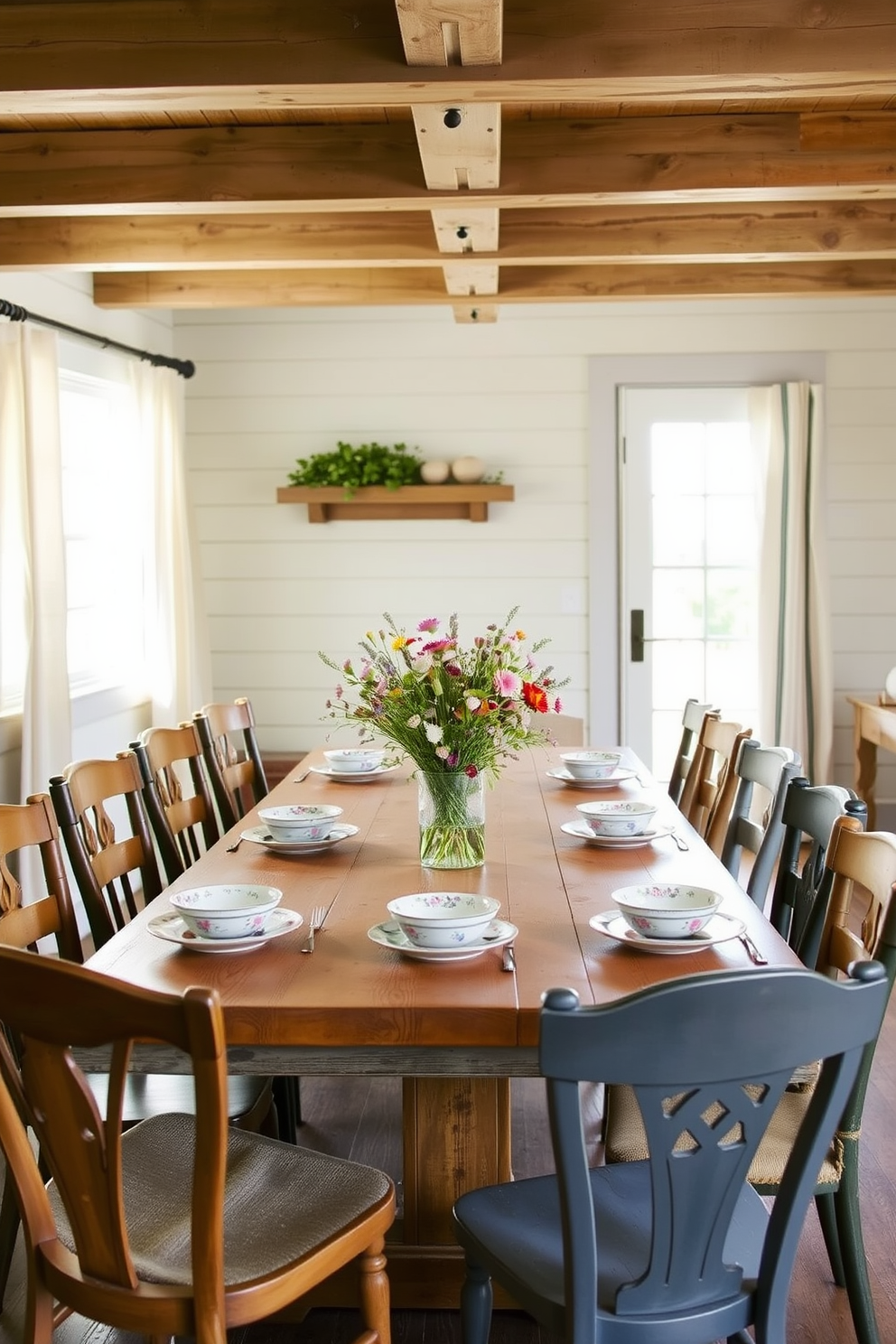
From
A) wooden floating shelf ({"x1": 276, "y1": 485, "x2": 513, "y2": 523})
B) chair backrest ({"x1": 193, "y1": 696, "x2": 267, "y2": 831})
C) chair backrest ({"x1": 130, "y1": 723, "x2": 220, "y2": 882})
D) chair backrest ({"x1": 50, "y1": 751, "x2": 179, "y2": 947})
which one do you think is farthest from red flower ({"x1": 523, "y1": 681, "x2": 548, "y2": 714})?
wooden floating shelf ({"x1": 276, "y1": 485, "x2": 513, "y2": 523})

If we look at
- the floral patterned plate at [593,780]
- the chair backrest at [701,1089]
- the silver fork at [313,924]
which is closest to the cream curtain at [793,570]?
the floral patterned plate at [593,780]

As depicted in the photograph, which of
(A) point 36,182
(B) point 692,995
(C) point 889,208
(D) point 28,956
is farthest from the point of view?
(C) point 889,208

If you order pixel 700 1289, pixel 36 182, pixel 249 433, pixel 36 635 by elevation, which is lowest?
pixel 700 1289

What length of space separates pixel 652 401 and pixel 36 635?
10.6 feet

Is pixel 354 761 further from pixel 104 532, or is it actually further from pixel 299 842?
pixel 104 532

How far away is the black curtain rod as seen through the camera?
13.9 ft

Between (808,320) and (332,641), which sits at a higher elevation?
(808,320)

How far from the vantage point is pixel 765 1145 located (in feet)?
7.09

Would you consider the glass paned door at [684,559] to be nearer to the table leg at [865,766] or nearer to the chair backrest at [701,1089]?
the table leg at [865,766]

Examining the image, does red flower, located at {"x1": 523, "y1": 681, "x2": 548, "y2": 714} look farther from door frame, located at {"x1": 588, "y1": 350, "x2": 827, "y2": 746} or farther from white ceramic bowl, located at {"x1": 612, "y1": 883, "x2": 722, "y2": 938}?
door frame, located at {"x1": 588, "y1": 350, "x2": 827, "y2": 746}

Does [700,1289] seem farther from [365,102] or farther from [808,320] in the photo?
[808,320]

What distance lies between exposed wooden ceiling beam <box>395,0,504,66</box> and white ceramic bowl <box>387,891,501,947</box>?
64.7 inches

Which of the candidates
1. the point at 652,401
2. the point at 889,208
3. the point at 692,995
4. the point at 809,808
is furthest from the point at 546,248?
the point at 692,995

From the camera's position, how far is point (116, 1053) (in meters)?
1.55
